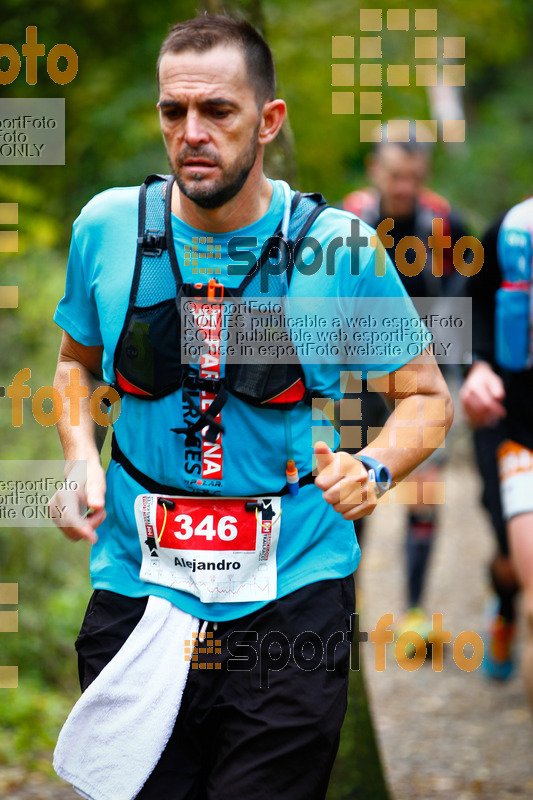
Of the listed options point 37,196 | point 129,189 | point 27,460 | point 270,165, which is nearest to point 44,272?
point 37,196

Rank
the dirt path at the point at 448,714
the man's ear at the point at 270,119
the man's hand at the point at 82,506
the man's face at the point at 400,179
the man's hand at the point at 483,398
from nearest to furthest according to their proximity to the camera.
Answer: the man's hand at the point at 82,506 → the man's ear at the point at 270,119 → the man's hand at the point at 483,398 → the dirt path at the point at 448,714 → the man's face at the point at 400,179

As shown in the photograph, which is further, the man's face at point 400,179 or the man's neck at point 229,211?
the man's face at point 400,179

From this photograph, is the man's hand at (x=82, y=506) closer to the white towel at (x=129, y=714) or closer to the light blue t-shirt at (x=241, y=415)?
the light blue t-shirt at (x=241, y=415)

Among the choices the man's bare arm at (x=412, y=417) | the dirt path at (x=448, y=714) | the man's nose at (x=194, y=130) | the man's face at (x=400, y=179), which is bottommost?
the dirt path at (x=448, y=714)

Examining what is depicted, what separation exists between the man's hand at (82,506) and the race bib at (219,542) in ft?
0.48

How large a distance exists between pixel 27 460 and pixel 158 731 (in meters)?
3.81

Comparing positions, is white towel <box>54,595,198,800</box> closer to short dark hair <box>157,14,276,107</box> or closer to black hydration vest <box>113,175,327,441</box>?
black hydration vest <box>113,175,327,441</box>

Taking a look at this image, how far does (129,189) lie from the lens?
2545mm

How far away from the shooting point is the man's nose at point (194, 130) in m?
2.38

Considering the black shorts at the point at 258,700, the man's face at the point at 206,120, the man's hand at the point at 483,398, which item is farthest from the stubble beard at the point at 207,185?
the man's hand at the point at 483,398

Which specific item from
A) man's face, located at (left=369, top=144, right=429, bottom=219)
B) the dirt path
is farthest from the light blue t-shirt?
man's face, located at (left=369, top=144, right=429, bottom=219)

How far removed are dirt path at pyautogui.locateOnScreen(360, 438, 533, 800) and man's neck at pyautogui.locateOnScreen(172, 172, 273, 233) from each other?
2509mm

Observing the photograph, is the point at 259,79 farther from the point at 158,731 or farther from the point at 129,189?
the point at 158,731

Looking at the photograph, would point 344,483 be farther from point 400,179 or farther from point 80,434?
point 400,179
